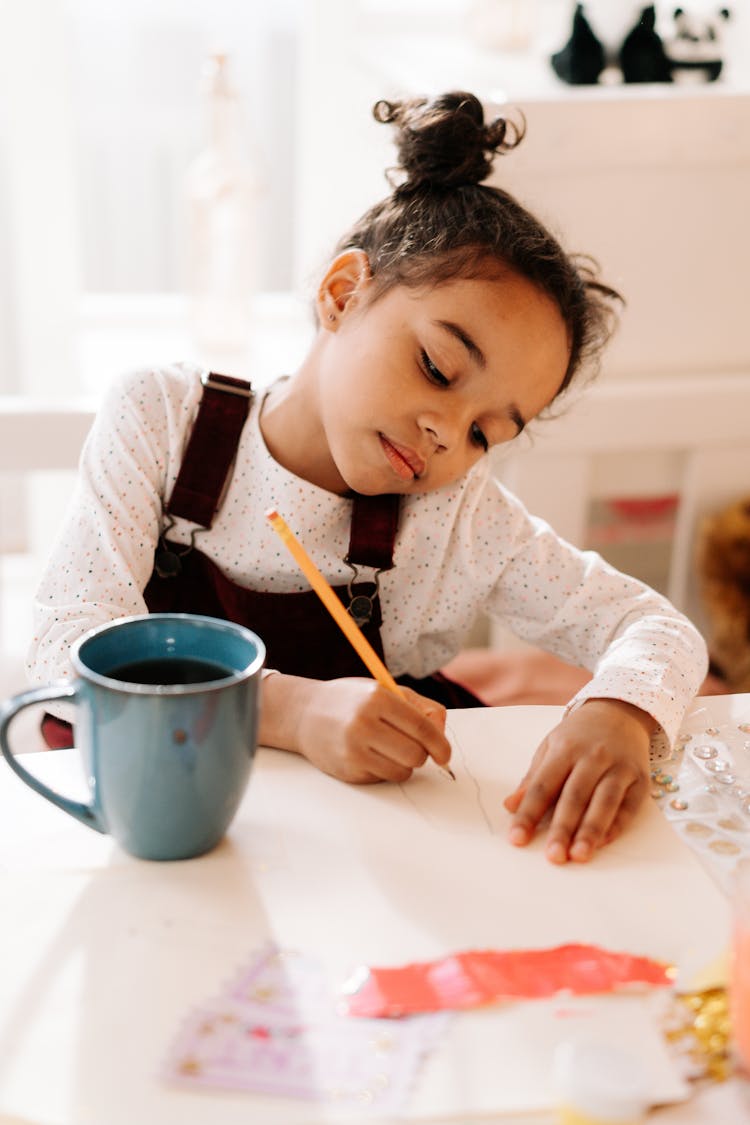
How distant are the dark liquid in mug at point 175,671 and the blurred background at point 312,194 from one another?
51 centimetres

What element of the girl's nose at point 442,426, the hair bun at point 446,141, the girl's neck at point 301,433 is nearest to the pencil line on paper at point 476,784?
the girl's nose at point 442,426

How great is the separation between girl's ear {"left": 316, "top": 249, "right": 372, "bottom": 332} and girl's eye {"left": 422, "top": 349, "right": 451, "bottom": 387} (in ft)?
0.34

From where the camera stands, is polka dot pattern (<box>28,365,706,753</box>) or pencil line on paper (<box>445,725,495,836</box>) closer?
pencil line on paper (<box>445,725,495,836</box>)

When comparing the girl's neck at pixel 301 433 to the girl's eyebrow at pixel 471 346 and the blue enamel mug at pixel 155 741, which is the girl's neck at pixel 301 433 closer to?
the girl's eyebrow at pixel 471 346

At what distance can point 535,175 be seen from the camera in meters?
1.37

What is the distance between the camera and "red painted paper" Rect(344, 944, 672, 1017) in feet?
1.78

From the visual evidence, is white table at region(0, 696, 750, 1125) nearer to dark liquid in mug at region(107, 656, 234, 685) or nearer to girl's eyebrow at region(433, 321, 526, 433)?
dark liquid in mug at region(107, 656, 234, 685)

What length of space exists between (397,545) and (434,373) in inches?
7.4

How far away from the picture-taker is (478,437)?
3.04 ft

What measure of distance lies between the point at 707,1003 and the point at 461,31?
162cm

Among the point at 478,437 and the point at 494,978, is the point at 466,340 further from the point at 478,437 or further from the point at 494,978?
the point at 494,978

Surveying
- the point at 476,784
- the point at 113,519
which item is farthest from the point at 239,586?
the point at 476,784

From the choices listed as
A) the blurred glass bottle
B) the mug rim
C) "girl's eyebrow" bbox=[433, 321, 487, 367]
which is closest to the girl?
"girl's eyebrow" bbox=[433, 321, 487, 367]

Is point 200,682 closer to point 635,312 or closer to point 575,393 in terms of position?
point 575,393
